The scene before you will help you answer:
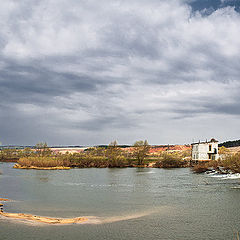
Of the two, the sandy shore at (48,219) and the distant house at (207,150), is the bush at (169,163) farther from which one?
the sandy shore at (48,219)

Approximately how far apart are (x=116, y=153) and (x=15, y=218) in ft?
270

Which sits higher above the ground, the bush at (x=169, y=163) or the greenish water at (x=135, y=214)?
the bush at (x=169, y=163)

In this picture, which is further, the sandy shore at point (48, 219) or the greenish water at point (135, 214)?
the sandy shore at point (48, 219)

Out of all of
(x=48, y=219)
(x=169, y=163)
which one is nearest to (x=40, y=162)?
(x=169, y=163)

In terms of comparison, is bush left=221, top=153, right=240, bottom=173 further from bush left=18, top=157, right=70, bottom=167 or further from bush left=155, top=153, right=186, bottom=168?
bush left=18, top=157, right=70, bottom=167

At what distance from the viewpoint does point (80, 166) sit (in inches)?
3797

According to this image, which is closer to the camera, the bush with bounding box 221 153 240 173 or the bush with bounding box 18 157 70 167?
the bush with bounding box 221 153 240 173

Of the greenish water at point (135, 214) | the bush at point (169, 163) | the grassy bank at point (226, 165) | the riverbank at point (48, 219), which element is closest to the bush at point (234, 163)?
the grassy bank at point (226, 165)

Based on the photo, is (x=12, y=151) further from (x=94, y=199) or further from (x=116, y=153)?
(x=94, y=199)

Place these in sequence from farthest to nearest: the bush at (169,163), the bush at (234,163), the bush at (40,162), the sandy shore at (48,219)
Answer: the bush at (169,163) → the bush at (40,162) → the bush at (234,163) → the sandy shore at (48,219)

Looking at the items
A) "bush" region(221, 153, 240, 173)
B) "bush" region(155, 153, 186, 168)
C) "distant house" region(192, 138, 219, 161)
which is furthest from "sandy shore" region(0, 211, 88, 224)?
"bush" region(155, 153, 186, 168)

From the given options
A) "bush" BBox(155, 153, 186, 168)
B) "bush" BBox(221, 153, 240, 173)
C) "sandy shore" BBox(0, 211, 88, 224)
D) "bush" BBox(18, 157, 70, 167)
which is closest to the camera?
"sandy shore" BBox(0, 211, 88, 224)

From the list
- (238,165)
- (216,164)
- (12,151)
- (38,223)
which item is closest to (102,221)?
(38,223)

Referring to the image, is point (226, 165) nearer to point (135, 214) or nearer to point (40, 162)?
point (135, 214)
